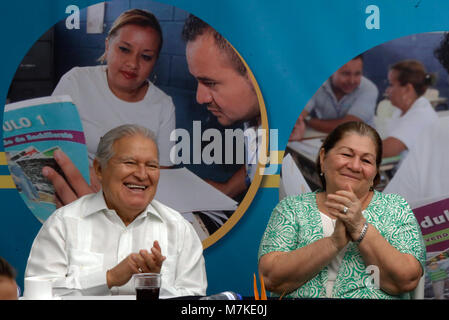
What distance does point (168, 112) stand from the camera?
136 inches

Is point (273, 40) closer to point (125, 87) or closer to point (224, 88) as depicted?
point (224, 88)

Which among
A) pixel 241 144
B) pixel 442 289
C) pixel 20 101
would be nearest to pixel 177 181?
pixel 241 144

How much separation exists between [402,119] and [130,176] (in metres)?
1.52

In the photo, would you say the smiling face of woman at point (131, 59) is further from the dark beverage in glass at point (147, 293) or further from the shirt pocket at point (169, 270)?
the dark beverage in glass at point (147, 293)

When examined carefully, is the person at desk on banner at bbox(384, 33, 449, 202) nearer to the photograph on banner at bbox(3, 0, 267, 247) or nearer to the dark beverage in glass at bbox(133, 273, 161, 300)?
the photograph on banner at bbox(3, 0, 267, 247)

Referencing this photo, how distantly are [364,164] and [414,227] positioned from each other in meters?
0.33

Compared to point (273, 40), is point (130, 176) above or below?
below

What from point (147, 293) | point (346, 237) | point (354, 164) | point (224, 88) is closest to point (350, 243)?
point (346, 237)

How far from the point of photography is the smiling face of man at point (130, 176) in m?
2.66

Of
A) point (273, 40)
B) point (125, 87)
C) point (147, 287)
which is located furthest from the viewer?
point (125, 87)

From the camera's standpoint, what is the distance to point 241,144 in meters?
3.43

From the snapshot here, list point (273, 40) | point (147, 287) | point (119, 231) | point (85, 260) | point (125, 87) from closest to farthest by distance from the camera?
point (147, 287) < point (85, 260) < point (119, 231) < point (273, 40) < point (125, 87)

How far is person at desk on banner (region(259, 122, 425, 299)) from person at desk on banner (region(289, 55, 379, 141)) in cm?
55

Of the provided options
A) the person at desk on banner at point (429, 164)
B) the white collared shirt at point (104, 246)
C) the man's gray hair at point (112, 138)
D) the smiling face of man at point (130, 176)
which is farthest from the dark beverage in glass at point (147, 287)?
the person at desk on banner at point (429, 164)
